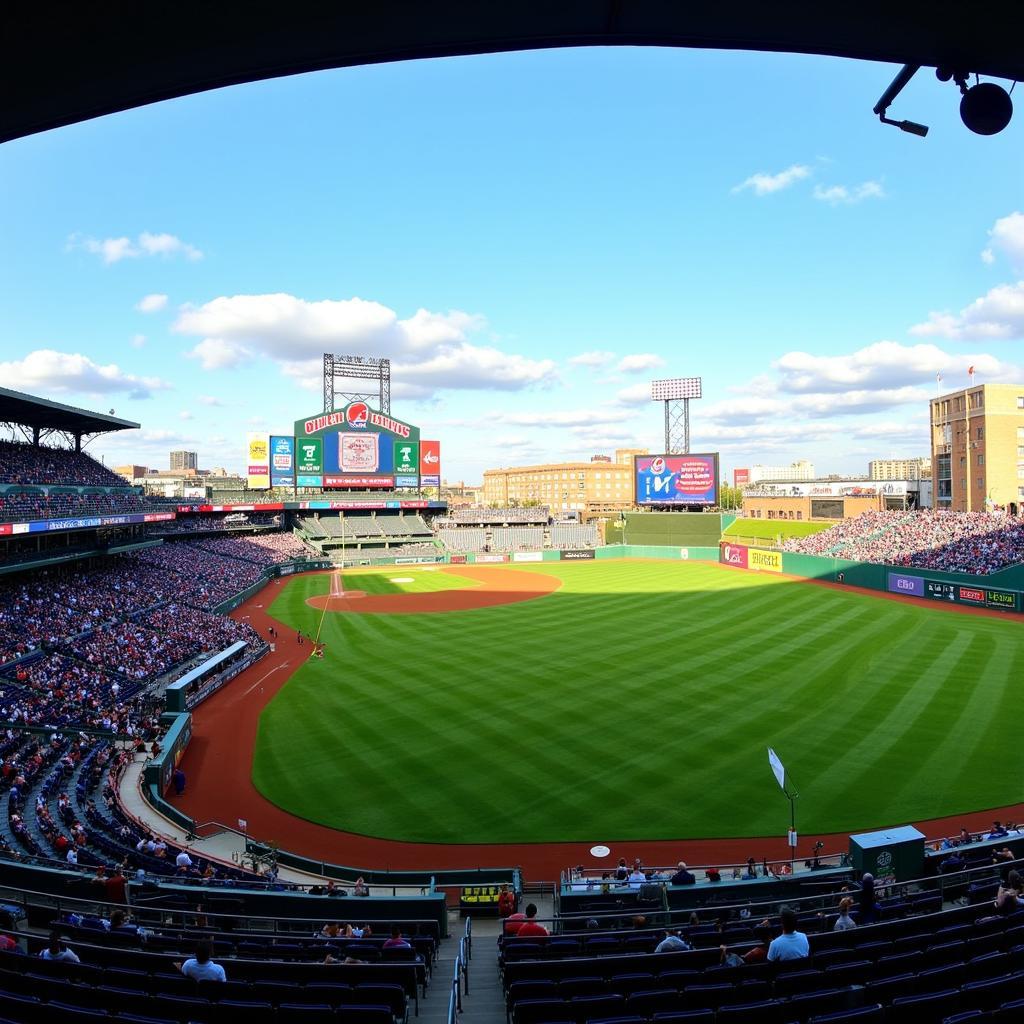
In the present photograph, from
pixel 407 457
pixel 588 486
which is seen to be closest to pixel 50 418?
pixel 407 457

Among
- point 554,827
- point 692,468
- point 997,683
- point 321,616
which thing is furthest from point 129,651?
point 692,468

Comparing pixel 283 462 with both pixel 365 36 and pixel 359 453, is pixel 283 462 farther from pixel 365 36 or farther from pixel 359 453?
pixel 365 36

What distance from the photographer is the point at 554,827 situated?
16203 millimetres

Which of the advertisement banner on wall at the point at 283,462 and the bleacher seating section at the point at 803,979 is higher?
the advertisement banner on wall at the point at 283,462

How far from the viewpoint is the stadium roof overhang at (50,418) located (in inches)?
1414

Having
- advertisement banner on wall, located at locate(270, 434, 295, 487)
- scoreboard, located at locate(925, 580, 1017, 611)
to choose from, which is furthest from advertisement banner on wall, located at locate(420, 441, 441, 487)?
scoreboard, located at locate(925, 580, 1017, 611)

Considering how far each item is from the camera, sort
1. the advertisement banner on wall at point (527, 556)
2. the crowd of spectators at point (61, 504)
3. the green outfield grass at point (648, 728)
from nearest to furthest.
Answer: the green outfield grass at point (648, 728), the crowd of spectators at point (61, 504), the advertisement banner on wall at point (527, 556)

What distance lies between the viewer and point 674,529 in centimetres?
7475

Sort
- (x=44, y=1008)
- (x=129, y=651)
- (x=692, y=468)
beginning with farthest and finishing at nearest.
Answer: (x=692, y=468) < (x=129, y=651) < (x=44, y=1008)

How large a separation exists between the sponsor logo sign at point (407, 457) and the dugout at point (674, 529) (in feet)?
84.5

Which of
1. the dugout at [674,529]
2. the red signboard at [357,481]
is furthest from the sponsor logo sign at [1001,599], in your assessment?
the red signboard at [357,481]

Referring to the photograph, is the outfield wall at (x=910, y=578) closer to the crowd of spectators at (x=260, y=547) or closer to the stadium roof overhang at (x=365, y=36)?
the stadium roof overhang at (x=365, y=36)

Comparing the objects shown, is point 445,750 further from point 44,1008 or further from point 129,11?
point 129,11

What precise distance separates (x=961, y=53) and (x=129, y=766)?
22758 mm
